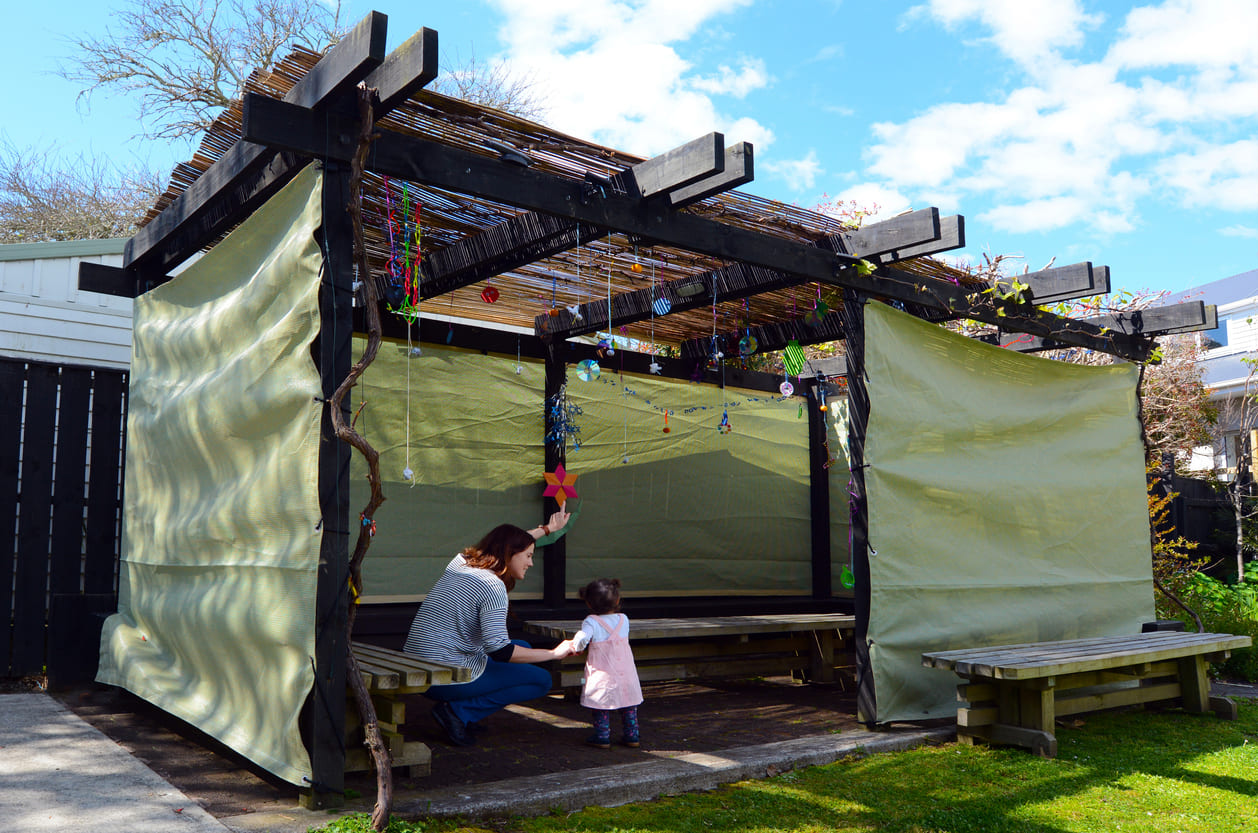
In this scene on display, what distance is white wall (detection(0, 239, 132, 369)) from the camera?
21.1 ft

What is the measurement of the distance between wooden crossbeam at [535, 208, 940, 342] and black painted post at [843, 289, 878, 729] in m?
0.34

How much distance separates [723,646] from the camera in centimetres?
592

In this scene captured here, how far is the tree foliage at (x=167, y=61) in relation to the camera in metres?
15.0

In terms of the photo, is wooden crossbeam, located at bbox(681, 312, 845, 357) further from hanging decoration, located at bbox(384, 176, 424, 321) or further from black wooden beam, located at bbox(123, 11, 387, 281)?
black wooden beam, located at bbox(123, 11, 387, 281)

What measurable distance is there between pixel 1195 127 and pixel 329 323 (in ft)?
56.1

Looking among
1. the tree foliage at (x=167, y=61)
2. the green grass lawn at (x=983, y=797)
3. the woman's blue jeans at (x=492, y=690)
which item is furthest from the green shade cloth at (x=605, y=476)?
the tree foliage at (x=167, y=61)

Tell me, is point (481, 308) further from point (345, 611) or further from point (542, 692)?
point (345, 611)

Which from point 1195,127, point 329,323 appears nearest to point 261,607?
point 329,323

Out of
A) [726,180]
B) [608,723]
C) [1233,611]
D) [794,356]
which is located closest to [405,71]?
[726,180]

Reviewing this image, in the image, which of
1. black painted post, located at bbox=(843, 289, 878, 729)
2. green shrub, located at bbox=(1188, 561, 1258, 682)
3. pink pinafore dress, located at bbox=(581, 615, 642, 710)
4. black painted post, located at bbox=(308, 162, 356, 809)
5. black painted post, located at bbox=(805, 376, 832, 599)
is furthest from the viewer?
black painted post, located at bbox=(805, 376, 832, 599)

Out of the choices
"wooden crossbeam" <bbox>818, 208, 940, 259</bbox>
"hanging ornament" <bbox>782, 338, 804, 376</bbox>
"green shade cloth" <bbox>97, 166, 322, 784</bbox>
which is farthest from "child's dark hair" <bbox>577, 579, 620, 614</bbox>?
"hanging ornament" <bbox>782, 338, 804, 376</bbox>

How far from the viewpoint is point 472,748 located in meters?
4.24

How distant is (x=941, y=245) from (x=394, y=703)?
338 cm

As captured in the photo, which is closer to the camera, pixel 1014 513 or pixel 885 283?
pixel 885 283
